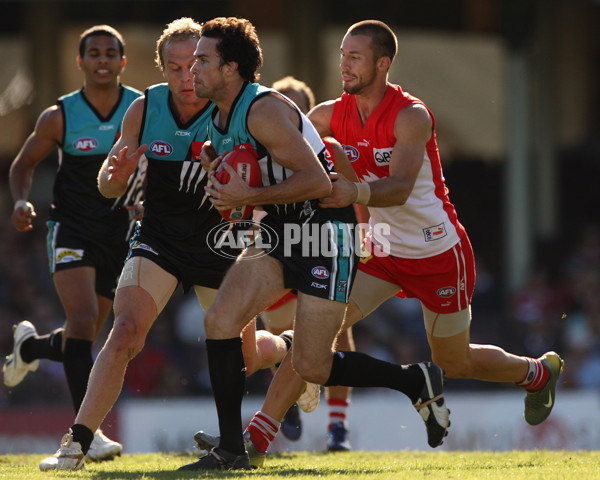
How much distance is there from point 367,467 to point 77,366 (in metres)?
2.07

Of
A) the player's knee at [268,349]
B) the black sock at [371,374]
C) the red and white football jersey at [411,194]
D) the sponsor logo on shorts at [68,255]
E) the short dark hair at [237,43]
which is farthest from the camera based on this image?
the sponsor logo on shorts at [68,255]

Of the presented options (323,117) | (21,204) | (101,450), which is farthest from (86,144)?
(101,450)

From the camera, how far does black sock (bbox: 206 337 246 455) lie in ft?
19.0

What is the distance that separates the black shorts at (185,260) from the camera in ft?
20.9

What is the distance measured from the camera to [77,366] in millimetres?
7430

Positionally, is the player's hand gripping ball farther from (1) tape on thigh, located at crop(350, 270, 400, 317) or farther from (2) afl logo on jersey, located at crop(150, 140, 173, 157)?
(1) tape on thigh, located at crop(350, 270, 400, 317)

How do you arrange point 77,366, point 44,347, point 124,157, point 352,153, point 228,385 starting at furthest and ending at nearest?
1. point 44,347
2. point 77,366
3. point 352,153
4. point 124,157
5. point 228,385

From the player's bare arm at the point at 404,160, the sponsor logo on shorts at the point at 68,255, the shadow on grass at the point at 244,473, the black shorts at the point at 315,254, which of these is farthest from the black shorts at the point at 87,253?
the player's bare arm at the point at 404,160

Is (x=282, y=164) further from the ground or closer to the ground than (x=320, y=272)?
further from the ground

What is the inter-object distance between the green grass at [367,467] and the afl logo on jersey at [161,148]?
1724 mm

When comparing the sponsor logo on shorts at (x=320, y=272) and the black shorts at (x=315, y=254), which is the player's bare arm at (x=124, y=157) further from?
the sponsor logo on shorts at (x=320, y=272)

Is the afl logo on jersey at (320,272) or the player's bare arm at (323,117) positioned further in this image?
the player's bare arm at (323,117)

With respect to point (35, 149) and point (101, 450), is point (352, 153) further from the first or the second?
point (101, 450)

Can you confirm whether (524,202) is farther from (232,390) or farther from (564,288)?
(232,390)
